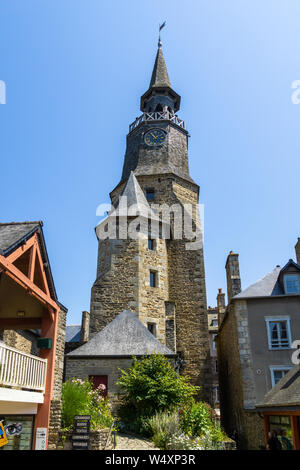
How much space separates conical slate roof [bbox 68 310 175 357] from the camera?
14.1 meters

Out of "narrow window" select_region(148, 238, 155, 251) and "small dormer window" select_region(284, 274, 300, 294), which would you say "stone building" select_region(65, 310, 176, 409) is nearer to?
"small dormer window" select_region(284, 274, 300, 294)

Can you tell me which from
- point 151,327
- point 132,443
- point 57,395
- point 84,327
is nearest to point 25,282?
point 57,395

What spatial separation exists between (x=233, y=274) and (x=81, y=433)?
34.3 ft

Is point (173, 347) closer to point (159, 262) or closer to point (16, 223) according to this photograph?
point (159, 262)

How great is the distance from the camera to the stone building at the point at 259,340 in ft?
44.3

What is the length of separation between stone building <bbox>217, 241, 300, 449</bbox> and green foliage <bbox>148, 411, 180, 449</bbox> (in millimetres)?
3412

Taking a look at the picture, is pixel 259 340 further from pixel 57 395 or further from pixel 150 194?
pixel 150 194

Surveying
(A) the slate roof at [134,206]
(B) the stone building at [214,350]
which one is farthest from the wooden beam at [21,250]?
(B) the stone building at [214,350]

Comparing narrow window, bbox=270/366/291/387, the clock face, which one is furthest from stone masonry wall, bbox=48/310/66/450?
the clock face

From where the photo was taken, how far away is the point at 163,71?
32375 mm

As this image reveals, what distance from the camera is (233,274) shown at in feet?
55.8

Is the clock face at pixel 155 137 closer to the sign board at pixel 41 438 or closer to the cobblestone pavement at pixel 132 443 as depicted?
the cobblestone pavement at pixel 132 443

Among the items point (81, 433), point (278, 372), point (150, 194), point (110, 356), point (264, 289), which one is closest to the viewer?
point (81, 433)
